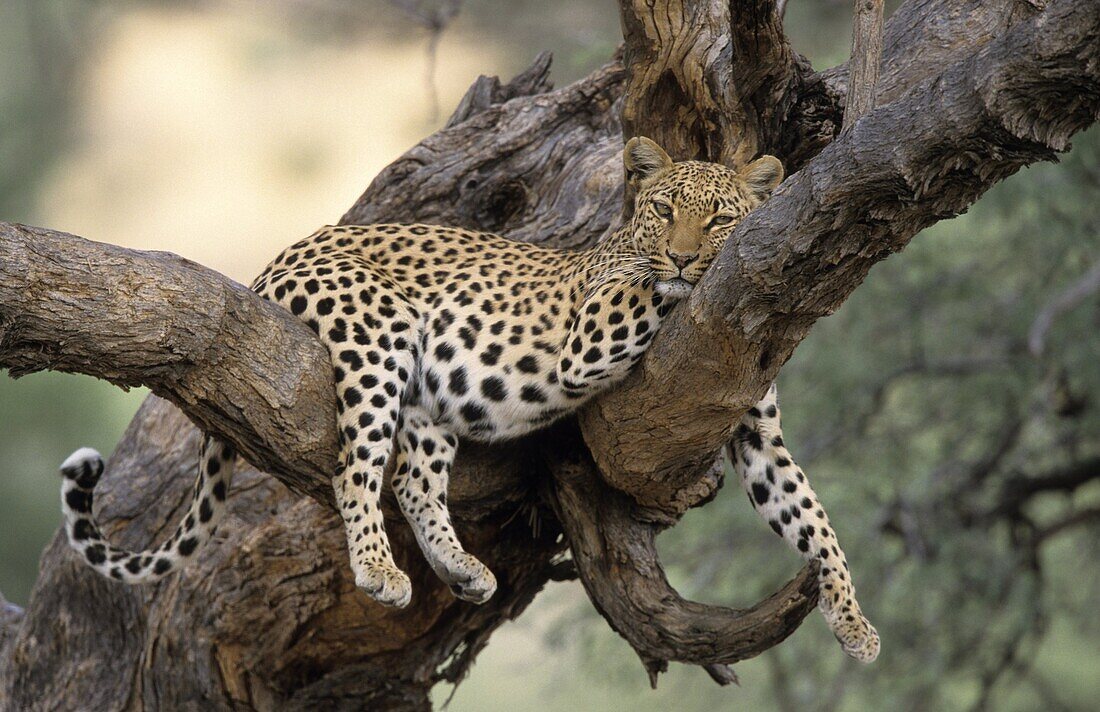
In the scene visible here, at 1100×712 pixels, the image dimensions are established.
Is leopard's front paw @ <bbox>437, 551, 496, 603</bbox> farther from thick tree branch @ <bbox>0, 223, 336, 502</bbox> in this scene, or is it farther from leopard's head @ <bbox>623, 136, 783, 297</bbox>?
leopard's head @ <bbox>623, 136, 783, 297</bbox>

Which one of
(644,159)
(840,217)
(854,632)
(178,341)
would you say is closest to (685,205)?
(644,159)

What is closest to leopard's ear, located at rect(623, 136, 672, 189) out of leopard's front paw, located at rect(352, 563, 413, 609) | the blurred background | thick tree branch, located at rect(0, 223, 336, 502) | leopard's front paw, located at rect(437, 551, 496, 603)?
thick tree branch, located at rect(0, 223, 336, 502)

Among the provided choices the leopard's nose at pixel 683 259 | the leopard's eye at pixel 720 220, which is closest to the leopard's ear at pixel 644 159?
the leopard's eye at pixel 720 220

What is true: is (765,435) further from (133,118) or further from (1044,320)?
(133,118)

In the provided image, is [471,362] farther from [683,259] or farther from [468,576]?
[683,259]

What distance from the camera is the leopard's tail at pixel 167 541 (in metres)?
5.76

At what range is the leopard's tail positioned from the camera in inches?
227

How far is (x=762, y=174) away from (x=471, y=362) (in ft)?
4.50

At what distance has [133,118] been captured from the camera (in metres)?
25.4

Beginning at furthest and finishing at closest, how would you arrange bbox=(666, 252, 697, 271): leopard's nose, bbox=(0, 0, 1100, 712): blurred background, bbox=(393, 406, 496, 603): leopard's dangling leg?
bbox=(0, 0, 1100, 712): blurred background < bbox=(393, 406, 496, 603): leopard's dangling leg < bbox=(666, 252, 697, 271): leopard's nose

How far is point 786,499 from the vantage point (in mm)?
5742

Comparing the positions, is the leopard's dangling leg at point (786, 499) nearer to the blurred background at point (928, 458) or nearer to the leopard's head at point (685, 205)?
the leopard's head at point (685, 205)

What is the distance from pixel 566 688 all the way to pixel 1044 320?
4.82 meters

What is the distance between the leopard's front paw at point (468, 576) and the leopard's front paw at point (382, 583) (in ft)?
0.74
